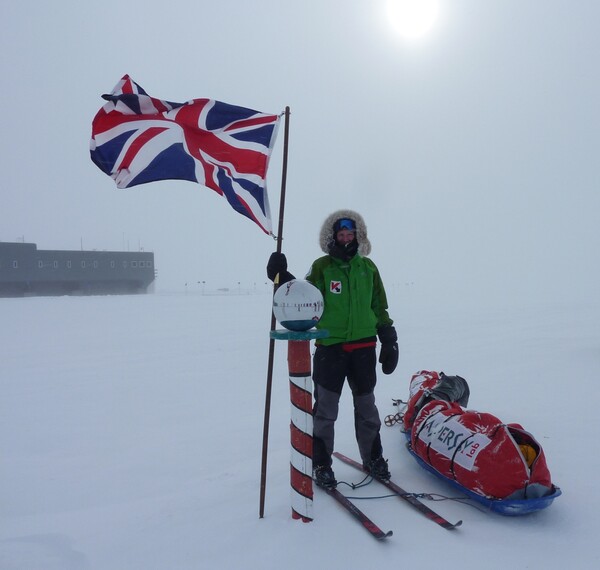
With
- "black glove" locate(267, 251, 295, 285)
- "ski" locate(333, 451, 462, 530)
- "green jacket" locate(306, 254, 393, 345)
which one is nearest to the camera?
"ski" locate(333, 451, 462, 530)

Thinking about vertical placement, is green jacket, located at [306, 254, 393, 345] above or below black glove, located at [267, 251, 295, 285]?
below

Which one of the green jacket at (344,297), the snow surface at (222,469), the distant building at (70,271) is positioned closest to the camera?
the snow surface at (222,469)

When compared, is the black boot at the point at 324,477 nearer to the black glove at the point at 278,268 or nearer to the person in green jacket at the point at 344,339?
the person in green jacket at the point at 344,339

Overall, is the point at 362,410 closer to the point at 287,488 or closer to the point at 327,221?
the point at 287,488

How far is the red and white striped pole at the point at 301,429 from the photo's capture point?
10.1 feet

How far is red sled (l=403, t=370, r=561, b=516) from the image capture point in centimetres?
305

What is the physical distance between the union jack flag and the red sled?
2.20 metres

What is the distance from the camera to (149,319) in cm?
1780

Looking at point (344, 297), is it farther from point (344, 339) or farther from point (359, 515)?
point (359, 515)

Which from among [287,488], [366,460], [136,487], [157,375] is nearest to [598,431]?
[366,460]

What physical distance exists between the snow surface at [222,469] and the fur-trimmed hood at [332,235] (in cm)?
197

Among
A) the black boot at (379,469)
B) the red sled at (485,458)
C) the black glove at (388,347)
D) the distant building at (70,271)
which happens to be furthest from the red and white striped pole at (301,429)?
the distant building at (70,271)

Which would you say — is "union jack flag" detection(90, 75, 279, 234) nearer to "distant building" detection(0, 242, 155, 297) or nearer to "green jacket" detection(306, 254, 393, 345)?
"green jacket" detection(306, 254, 393, 345)

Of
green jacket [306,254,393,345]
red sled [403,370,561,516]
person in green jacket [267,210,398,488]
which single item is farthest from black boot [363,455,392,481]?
green jacket [306,254,393,345]
